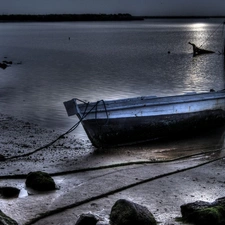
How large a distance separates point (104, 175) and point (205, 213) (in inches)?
106

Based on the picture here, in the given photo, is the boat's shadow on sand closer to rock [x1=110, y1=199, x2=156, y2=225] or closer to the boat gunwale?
the boat gunwale

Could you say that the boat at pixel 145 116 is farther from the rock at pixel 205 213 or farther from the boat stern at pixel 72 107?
the rock at pixel 205 213

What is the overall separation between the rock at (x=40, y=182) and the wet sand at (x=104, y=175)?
14 centimetres

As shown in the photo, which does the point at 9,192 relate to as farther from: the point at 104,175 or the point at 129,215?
the point at 129,215

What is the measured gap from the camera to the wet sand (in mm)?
6195

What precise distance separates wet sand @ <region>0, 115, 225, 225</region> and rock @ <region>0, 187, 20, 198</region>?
0.17m

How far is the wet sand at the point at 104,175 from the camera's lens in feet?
20.3

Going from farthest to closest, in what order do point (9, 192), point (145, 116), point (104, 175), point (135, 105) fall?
point (145, 116) < point (135, 105) < point (104, 175) < point (9, 192)

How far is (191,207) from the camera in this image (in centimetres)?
579

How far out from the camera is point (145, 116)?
10766 millimetres

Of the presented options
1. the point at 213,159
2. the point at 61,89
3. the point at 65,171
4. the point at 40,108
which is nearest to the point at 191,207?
the point at 65,171

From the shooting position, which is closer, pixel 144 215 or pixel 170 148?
pixel 144 215

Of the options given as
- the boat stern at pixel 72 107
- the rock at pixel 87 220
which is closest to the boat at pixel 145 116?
the boat stern at pixel 72 107

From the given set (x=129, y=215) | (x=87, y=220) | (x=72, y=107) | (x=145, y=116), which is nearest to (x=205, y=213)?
(x=129, y=215)
